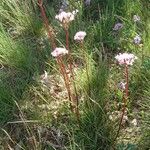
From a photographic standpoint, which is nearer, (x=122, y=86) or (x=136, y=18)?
(x=122, y=86)

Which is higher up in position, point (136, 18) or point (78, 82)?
point (136, 18)

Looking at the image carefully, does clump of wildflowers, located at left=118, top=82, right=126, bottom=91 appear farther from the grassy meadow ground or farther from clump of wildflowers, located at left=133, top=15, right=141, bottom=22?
clump of wildflowers, located at left=133, top=15, right=141, bottom=22

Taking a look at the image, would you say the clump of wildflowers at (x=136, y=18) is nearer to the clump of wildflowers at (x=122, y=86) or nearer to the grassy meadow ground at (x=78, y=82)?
the grassy meadow ground at (x=78, y=82)

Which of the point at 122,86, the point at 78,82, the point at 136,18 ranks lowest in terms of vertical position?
the point at 78,82

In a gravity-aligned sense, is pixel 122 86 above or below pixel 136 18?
below

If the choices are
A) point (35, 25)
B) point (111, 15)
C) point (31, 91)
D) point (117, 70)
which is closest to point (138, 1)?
point (111, 15)

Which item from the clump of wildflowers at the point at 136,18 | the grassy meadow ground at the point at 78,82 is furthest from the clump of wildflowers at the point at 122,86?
the clump of wildflowers at the point at 136,18

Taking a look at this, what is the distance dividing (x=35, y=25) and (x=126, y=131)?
4.93 feet

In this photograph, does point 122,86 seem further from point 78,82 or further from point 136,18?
point 136,18

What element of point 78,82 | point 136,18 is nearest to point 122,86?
point 78,82

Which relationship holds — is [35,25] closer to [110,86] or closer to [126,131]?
[110,86]

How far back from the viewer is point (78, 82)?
3.12 meters

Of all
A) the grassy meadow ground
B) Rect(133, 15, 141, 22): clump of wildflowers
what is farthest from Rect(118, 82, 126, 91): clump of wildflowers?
Rect(133, 15, 141, 22): clump of wildflowers

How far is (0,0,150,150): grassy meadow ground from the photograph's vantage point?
289cm
